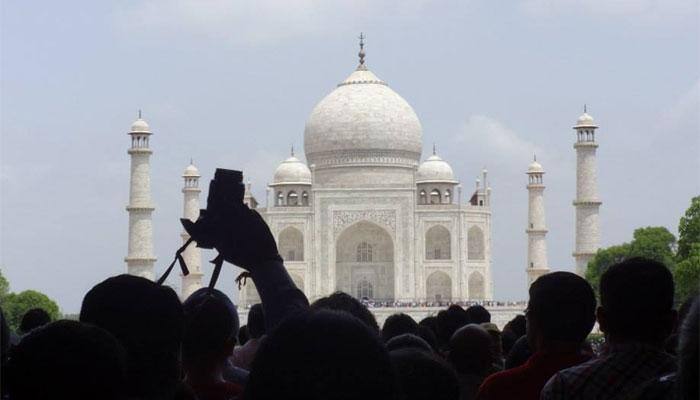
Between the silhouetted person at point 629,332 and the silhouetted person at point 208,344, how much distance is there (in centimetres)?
102

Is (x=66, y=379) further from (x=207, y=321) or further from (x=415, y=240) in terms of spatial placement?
(x=415, y=240)

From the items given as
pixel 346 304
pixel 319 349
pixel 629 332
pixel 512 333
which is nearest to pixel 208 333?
pixel 346 304

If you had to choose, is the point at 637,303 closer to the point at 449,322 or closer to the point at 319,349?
the point at 319,349

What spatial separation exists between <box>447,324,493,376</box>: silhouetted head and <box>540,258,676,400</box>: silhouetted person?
1309 millimetres

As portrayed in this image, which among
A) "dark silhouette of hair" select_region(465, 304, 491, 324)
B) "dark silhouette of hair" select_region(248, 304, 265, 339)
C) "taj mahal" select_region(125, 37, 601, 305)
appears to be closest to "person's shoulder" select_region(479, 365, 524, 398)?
"dark silhouette of hair" select_region(248, 304, 265, 339)

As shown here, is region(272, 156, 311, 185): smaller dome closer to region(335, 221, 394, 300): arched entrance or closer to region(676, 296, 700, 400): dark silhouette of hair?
region(335, 221, 394, 300): arched entrance

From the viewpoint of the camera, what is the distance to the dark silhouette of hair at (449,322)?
8547 mm

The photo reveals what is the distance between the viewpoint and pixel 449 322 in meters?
8.55

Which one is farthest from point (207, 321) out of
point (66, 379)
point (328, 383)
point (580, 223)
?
point (580, 223)

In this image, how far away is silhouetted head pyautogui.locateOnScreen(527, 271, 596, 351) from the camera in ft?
15.6

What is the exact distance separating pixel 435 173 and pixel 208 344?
153 ft

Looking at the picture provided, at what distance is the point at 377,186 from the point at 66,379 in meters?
46.0

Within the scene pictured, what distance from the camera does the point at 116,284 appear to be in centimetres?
370

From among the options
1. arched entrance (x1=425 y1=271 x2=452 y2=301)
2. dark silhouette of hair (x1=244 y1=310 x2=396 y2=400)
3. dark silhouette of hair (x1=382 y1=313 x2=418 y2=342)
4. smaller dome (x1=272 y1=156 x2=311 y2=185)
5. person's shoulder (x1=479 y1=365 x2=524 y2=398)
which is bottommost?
person's shoulder (x1=479 y1=365 x2=524 y2=398)
